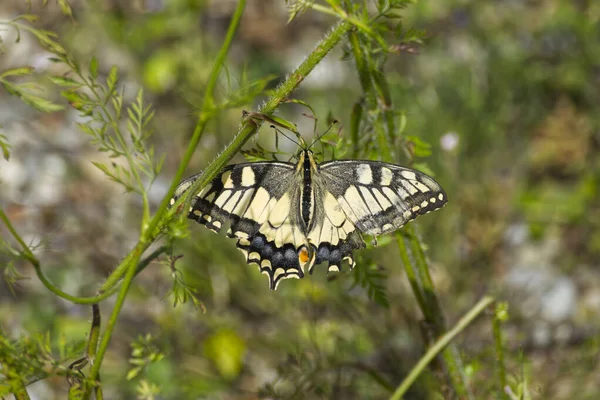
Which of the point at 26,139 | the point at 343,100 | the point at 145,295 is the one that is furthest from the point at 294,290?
the point at 26,139

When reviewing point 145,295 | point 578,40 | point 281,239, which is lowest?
point 281,239

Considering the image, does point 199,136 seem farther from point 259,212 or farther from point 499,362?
point 499,362

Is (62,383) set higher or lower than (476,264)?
lower

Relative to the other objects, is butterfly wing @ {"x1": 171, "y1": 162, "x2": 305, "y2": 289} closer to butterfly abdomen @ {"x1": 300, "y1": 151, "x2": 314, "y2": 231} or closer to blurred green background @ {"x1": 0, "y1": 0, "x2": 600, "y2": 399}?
butterfly abdomen @ {"x1": 300, "y1": 151, "x2": 314, "y2": 231}

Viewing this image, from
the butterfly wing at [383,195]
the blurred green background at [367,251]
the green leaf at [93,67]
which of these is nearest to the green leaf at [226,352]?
the blurred green background at [367,251]

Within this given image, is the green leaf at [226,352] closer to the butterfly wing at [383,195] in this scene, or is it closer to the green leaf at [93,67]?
the butterfly wing at [383,195]

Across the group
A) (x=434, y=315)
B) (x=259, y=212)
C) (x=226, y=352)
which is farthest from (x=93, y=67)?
(x=226, y=352)

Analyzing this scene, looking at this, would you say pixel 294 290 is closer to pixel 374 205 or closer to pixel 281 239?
pixel 281 239

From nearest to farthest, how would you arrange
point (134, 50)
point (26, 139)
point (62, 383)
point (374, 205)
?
point (374, 205)
point (62, 383)
point (26, 139)
point (134, 50)
